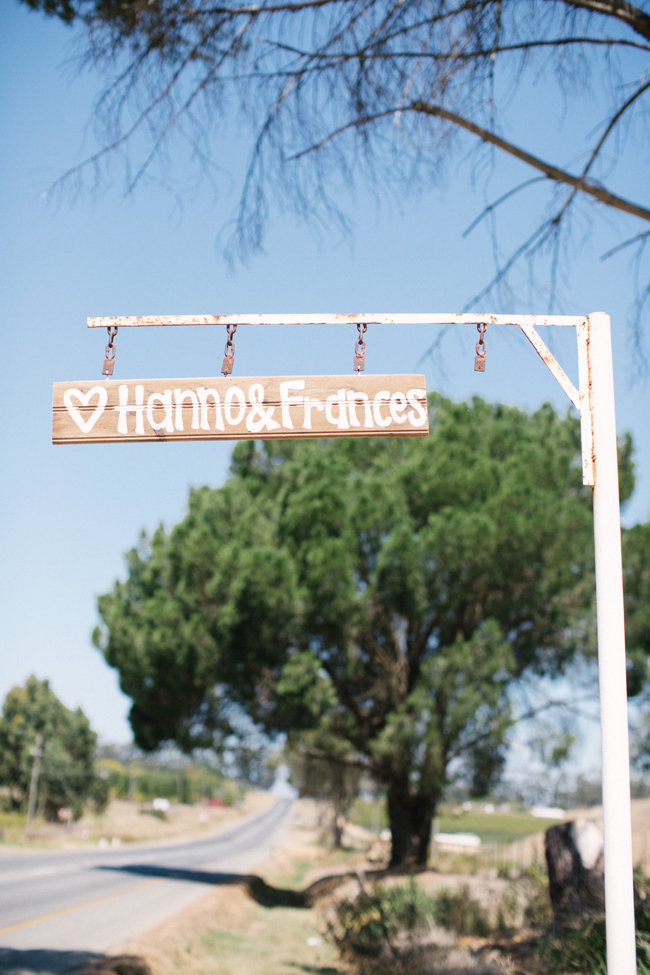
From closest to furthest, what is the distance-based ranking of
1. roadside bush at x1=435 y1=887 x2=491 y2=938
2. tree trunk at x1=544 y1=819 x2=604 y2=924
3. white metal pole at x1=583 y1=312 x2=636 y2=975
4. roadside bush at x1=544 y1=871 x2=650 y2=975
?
1. white metal pole at x1=583 y1=312 x2=636 y2=975
2. roadside bush at x1=544 y1=871 x2=650 y2=975
3. tree trunk at x1=544 y1=819 x2=604 y2=924
4. roadside bush at x1=435 y1=887 x2=491 y2=938

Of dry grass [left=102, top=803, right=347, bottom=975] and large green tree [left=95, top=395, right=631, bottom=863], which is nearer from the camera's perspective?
dry grass [left=102, top=803, right=347, bottom=975]

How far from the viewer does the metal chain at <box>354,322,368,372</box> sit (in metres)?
3.69

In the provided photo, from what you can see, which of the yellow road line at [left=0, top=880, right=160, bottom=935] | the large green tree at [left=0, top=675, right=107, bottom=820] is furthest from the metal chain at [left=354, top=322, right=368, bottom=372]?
the large green tree at [left=0, top=675, right=107, bottom=820]

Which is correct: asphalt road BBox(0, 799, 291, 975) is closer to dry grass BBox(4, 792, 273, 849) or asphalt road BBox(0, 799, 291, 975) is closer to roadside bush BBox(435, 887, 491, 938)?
roadside bush BBox(435, 887, 491, 938)

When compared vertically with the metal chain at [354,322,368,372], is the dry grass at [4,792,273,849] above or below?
below

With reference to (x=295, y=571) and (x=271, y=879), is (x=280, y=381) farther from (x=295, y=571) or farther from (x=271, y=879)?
(x=271, y=879)

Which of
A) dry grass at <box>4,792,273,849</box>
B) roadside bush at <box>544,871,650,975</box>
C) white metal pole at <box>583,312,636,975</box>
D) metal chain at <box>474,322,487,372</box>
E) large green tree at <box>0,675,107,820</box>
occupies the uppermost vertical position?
metal chain at <box>474,322,487,372</box>

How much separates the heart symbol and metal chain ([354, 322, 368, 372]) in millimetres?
1052

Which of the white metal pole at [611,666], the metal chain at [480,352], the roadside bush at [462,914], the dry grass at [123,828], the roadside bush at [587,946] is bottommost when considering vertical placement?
the dry grass at [123,828]

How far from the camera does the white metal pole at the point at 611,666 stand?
3.04 meters

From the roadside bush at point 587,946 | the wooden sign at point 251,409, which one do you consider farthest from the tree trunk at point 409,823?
the wooden sign at point 251,409

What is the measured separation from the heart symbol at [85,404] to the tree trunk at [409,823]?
1498 centimetres

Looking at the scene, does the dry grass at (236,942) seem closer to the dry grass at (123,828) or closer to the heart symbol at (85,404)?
the heart symbol at (85,404)

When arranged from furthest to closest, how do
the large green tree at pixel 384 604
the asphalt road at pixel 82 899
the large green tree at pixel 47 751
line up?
1. the large green tree at pixel 47 751
2. the large green tree at pixel 384 604
3. the asphalt road at pixel 82 899
